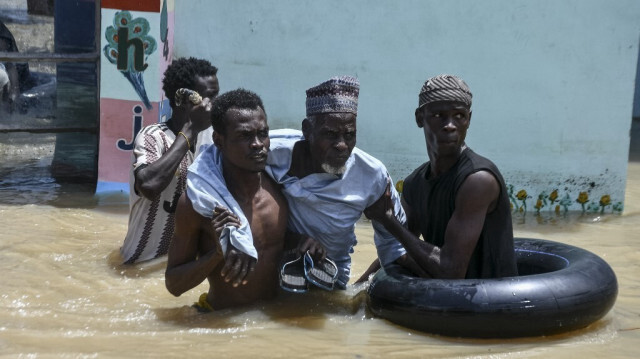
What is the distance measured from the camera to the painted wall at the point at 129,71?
23.9ft

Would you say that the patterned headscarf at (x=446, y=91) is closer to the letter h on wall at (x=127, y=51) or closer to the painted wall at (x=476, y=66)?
the painted wall at (x=476, y=66)

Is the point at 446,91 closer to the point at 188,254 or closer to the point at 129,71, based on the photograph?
the point at 188,254

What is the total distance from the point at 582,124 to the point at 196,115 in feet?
12.6

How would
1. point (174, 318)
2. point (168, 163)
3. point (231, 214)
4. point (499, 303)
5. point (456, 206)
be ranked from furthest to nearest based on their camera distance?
point (168, 163) < point (174, 318) < point (456, 206) < point (499, 303) < point (231, 214)

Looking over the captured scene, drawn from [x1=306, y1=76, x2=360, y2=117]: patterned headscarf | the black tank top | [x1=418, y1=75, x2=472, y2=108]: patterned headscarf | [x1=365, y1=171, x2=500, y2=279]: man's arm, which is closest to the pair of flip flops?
[x1=365, y1=171, x2=500, y2=279]: man's arm

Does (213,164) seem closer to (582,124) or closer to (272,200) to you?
(272,200)

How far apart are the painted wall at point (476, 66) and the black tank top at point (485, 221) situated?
127 inches

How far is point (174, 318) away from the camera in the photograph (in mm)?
4375

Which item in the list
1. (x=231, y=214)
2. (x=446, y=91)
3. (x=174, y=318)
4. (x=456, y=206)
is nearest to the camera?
(x=231, y=214)

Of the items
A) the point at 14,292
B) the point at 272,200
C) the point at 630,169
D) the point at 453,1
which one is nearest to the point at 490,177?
the point at 272,200

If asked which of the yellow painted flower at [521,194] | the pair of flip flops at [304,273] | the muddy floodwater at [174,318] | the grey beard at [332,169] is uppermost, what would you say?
the grey beard at [332,169]

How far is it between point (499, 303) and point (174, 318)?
1.70 metres

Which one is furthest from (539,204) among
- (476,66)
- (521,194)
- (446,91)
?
(446,91)

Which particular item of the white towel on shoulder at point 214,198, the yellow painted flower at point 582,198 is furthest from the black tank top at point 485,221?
the yellow painted flower at point 582,198
